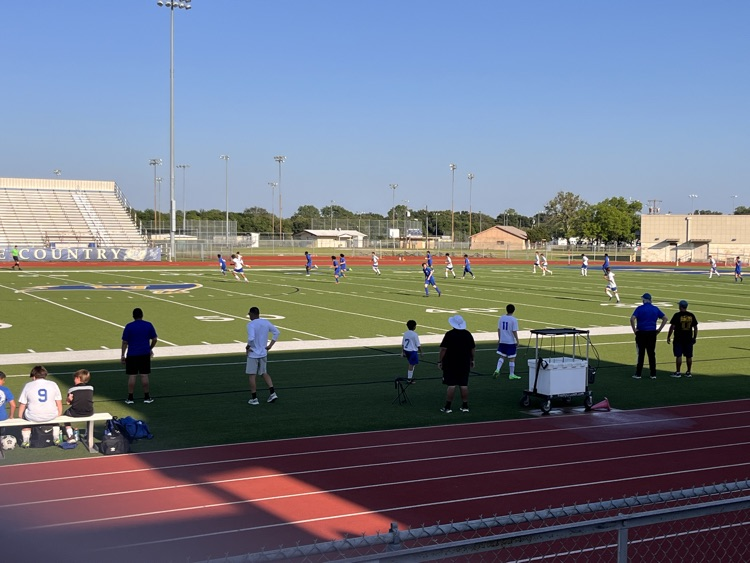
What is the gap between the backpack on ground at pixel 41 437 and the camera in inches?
463

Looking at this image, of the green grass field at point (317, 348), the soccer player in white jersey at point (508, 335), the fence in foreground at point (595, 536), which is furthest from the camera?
the soccer player in white jersey at point (508, 335)

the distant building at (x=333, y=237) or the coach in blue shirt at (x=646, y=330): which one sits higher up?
the distant building at (x=333, y=237)

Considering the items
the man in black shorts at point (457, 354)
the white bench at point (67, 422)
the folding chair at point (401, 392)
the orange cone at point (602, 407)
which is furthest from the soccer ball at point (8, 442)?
the orange cone at point (602, 407)

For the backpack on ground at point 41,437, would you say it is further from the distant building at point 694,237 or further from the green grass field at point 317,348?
the distant building at point 694,237

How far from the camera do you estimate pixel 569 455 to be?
11.6 m

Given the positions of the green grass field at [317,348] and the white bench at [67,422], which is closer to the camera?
the white bench at [67,422]

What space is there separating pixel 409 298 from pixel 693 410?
23.3 metres

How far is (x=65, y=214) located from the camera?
8856 cm

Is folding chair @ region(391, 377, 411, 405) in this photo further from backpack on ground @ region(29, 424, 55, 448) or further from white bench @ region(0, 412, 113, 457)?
backpack on ground @ region(29, 424, 55, 448)

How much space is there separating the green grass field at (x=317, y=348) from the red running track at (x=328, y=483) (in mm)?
1018

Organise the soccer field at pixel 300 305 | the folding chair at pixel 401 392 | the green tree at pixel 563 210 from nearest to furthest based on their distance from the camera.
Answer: the folding chair at pixel 401 392
the soccer field at pixel 300 305
the green tree at pixel 563 210

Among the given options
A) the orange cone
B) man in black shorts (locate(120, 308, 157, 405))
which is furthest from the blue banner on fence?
the orange cone

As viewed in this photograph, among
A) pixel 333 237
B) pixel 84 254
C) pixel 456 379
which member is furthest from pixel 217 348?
pixel 333 237

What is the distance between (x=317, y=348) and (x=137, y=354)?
25.7 feet
